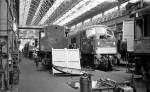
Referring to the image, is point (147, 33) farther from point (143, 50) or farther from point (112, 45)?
point (112, 45)

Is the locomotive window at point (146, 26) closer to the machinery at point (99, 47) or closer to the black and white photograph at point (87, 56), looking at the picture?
the black and white photograph at point (87, 56)

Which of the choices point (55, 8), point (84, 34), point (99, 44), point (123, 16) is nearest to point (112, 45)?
point (99, 44)

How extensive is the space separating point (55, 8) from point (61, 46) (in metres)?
14.8

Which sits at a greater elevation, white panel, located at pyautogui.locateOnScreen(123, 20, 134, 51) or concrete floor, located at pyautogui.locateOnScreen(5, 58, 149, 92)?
white panel, located at pyautogui.locateOnScreen(123, 20, 134, 51)

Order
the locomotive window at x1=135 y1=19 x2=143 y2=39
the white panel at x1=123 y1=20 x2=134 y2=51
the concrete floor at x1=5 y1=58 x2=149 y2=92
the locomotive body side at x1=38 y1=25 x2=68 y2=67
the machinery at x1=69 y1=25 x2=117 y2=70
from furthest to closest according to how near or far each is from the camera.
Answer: the locomotive body side at x1=38 y1=25 x2=68 y2=67
the machinery at x1=69 y1=25 x2=117 y2=70
the white panel at x1=123 y1=20 x2=134 y2=51
the locomotive window at x1=135 y1=19 x2=143 y2=39
the concrete floor at x1=5 y1=58 x2=149 y2=92

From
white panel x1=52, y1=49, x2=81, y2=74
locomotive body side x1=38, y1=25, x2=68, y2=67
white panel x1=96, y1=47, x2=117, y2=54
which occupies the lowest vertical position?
white panel x1=52, y1=49, x2=81, y2=74

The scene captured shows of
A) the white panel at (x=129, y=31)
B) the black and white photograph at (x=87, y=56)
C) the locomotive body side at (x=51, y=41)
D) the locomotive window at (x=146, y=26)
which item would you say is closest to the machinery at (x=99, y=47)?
the black and white photograph at (x=87, y=56)

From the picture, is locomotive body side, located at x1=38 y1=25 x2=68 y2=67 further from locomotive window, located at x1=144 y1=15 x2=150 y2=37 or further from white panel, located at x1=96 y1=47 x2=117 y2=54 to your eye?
locomotive window, located at x1=144 y1=15 x2=150 y2=37

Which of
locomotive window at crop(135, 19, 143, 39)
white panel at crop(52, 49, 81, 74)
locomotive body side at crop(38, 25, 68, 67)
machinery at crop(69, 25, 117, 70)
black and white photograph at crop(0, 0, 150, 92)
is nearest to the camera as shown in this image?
black and white photograph at crop(0, 0, 150, 92)

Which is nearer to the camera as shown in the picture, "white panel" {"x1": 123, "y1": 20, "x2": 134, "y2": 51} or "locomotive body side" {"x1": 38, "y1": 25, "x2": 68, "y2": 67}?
"white panel" {"x1": 123, "y1": 20, "x2": 134, "y2": 51}

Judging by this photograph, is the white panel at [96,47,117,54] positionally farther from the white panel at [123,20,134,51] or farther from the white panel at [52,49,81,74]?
the white panel at [123,20,134,51]

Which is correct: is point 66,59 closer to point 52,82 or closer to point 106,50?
point 52,82

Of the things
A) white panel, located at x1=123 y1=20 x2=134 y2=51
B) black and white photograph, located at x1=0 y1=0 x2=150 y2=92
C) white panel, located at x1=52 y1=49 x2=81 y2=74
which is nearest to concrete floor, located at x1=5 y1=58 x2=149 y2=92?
black and white photograph, located at x1=0 y1=0 x2=150 y2=92

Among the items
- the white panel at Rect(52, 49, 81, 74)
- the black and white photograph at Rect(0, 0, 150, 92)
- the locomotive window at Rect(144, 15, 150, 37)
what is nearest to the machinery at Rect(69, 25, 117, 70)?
the black and white photograph at Rect(0, 0, 150, 92)
